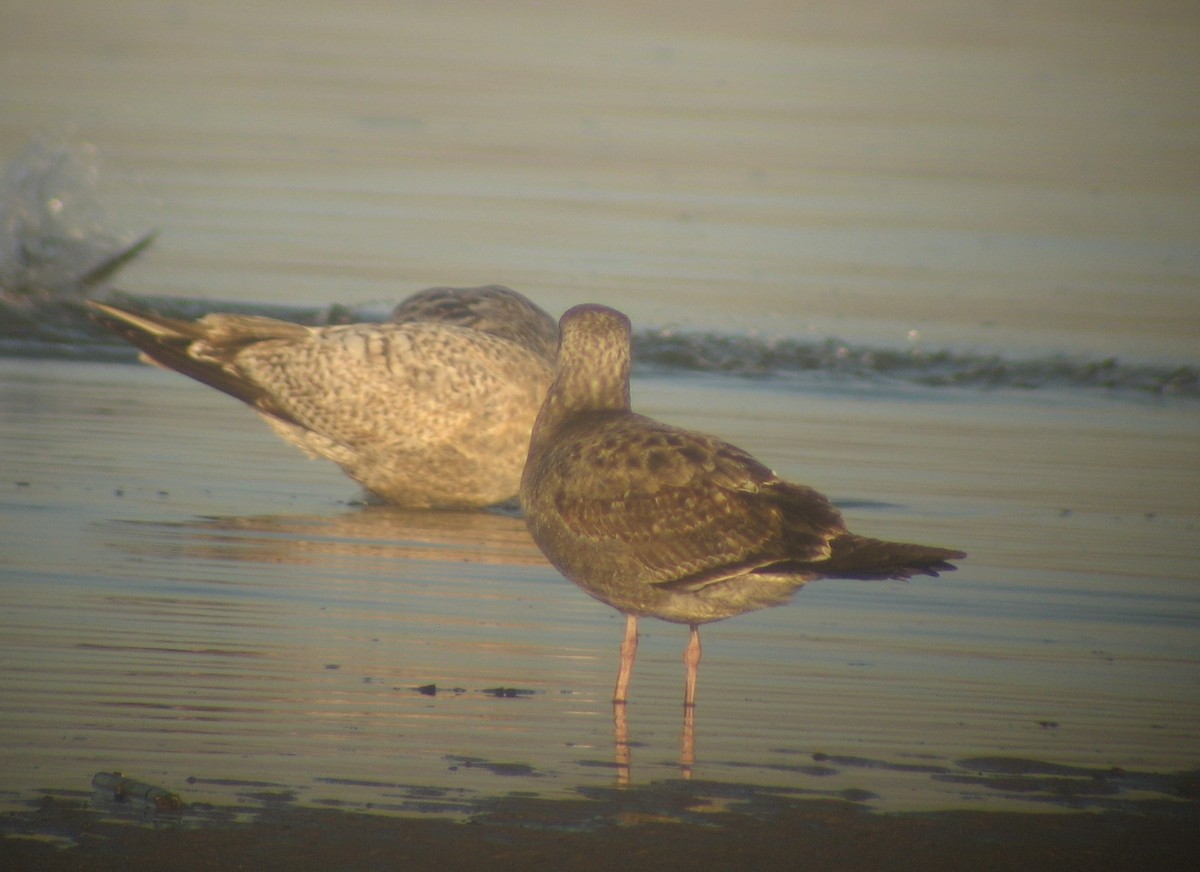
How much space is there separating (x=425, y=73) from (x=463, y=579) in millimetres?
16913

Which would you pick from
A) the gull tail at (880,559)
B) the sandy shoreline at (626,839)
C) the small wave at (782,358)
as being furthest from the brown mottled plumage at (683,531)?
the small wave at (782,358)

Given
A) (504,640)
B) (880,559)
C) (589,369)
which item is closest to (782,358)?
(589,369)

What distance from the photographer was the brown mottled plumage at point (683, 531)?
5445 millimetres

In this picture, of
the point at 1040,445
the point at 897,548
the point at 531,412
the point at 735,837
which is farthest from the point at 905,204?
the point at 735,837

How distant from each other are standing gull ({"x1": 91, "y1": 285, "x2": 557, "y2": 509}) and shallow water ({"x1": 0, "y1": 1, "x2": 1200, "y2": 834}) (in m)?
0.23

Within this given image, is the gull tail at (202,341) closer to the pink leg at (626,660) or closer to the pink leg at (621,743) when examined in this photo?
the pink leg at (626,660)

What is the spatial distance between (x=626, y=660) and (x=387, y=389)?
3.04 m

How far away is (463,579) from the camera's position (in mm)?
6992

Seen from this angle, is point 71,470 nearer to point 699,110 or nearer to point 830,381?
point 830,381

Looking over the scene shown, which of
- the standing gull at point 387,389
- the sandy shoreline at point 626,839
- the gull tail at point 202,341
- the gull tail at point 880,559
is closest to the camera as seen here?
the sandy shoreline at point 626,839

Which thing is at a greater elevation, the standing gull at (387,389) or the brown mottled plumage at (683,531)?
the standing gull at (387,389)

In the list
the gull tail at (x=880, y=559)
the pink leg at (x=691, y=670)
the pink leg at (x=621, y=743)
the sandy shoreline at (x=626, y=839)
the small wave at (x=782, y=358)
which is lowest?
the sandy shoreline at (x=626, y=839)

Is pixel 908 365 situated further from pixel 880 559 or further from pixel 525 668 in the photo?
pixel 880 559

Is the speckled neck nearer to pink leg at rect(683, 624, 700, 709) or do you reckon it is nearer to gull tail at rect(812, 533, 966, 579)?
pink leg at rect(683, 624, 700, 709)
